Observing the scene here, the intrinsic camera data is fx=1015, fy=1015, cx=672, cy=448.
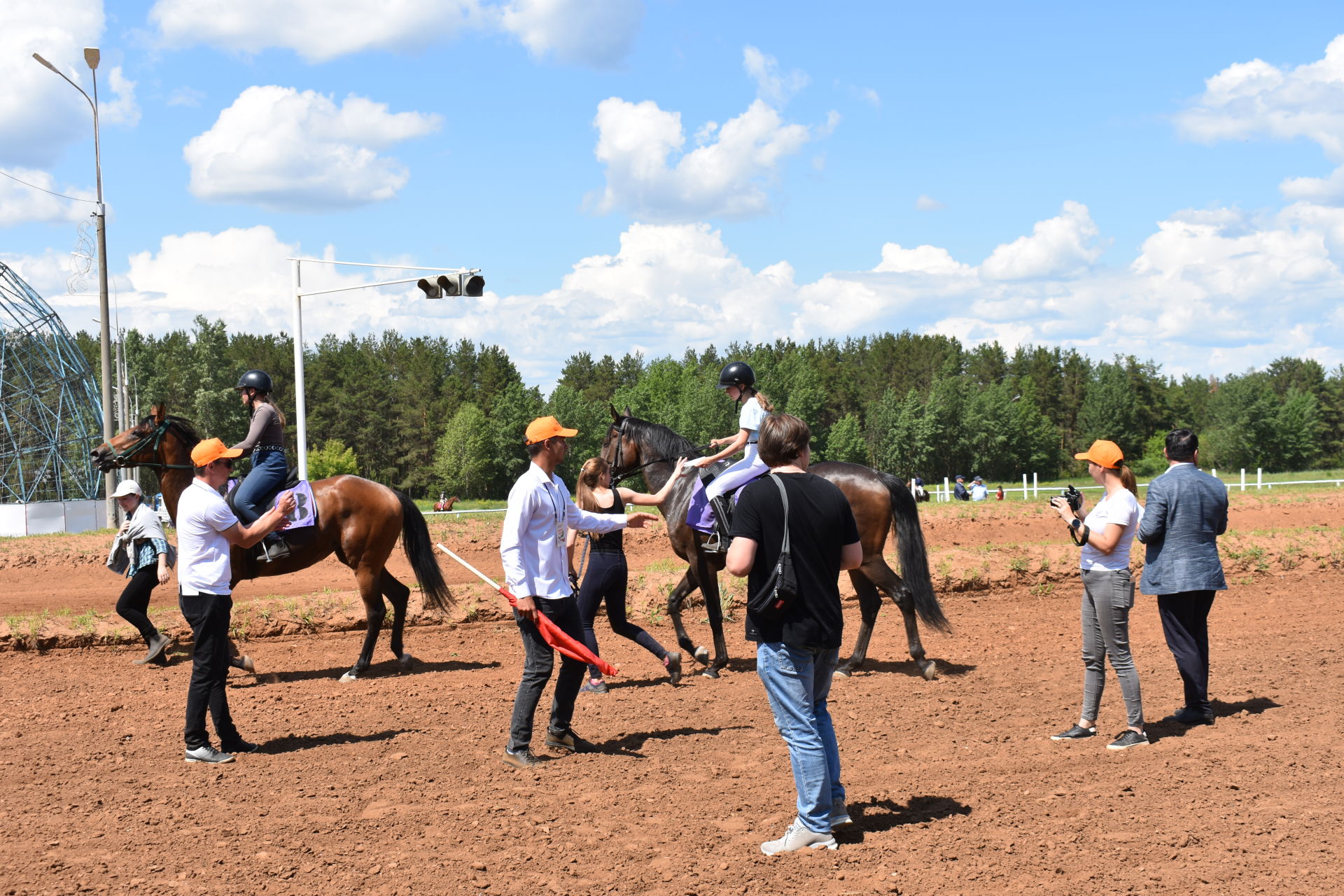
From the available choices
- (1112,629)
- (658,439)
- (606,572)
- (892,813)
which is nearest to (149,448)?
(606,572)

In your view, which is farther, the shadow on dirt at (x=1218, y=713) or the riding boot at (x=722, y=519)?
the riding boot at (x=722, y=519)

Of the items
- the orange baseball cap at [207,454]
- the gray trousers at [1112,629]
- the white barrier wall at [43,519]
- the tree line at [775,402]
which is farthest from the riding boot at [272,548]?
the tree line at [775,402]

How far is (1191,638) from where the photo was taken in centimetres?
734

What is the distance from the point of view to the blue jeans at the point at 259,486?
377 inches

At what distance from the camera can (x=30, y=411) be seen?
4097 cm

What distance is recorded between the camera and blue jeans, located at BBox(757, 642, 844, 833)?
500 cm

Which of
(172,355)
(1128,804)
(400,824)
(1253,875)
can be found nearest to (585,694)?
(400,824)

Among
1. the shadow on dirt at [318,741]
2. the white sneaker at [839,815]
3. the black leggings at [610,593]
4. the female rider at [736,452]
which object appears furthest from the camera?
the female rider at [736,452]

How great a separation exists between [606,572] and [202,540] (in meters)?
3.28

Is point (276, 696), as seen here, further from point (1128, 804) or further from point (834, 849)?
point (1128, 804)

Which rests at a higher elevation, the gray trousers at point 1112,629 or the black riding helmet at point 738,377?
the black riding helmet at point 738,377

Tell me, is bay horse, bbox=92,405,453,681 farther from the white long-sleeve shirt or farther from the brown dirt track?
the white long-sleeve shirt

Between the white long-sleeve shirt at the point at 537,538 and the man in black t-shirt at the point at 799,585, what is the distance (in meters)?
1.94

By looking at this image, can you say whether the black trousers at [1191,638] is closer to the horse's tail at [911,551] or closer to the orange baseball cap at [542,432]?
the horse's tail at [911,551]
